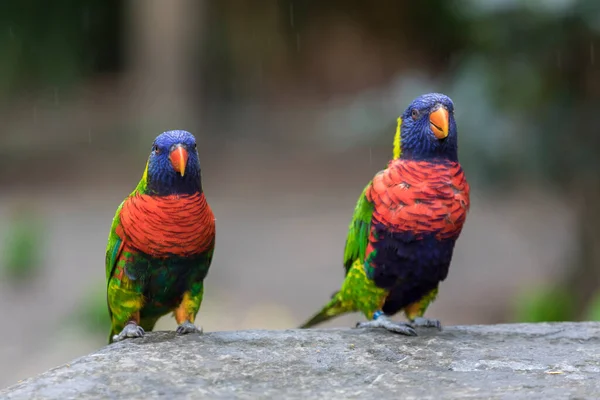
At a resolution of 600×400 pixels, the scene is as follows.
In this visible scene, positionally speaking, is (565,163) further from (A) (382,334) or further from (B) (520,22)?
(A) (382,334)

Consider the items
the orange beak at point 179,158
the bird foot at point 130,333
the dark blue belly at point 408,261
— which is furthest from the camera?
the dark blue belly at point 408,261

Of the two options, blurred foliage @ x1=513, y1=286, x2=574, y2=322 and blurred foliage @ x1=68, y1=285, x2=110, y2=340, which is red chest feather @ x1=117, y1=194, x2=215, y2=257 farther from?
blurred foliage @ x1=513, y1=286, x2=574, y2=322

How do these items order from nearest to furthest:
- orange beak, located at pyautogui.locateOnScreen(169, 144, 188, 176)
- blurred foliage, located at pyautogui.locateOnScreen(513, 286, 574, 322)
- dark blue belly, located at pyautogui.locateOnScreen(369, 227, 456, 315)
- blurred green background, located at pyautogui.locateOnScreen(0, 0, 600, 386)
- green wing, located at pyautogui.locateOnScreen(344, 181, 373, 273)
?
orange beak, located at pyautogui.locateOnScreen(169, 144, 188, 176)
dark blue belly, located at pyautogui.locateOnScreen(369, 227, 456, 315)
green wing, located at pyautogui.locateOnScreen(344, 181, 373, 273)
blurred green background, located at pyautogui.locateOnScreen(0, 0, 600, 386)
blurred foliage, located at pyautogui.locateOnScreen(513, 286, 574, 322)

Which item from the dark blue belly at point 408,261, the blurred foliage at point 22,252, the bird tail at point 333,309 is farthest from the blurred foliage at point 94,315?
the dark blue belly at point 408,261

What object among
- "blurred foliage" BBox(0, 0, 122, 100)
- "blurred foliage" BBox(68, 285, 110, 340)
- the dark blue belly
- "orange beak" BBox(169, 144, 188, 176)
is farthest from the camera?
"blurred foliage" BBox(0, 0, 122, 100)

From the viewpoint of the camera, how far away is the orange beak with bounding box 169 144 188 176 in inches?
104

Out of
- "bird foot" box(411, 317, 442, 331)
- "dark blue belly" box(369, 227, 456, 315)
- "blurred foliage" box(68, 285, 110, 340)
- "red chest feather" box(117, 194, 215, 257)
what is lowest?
"blurred foliage" box(68, 285, 110, 340)

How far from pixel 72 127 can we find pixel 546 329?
9253mm

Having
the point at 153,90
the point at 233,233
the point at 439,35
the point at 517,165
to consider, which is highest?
the point at 439,35

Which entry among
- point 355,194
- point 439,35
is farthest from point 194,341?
point 439,35

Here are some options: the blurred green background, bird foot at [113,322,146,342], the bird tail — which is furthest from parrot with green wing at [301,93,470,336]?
the blurred green background

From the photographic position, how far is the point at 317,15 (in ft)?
36.7

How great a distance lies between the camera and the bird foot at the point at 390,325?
2967 millimetres

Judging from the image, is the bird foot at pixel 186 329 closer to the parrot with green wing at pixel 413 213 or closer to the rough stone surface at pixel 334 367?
the rough stone surface at pixel 334 367
